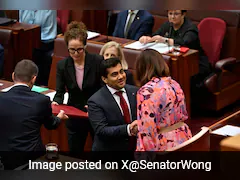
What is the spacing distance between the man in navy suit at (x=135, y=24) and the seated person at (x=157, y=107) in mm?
2099

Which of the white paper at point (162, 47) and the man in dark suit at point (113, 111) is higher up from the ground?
the white paper at point (162, 47)

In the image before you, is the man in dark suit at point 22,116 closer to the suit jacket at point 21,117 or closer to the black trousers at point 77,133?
the suit jacket at point 21,117

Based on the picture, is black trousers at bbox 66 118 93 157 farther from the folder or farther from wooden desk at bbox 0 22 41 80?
wooden desk at bbox 0 22 41 80

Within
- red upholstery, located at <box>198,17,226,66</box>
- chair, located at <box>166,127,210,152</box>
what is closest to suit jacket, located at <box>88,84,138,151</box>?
chair, located at <box>166,127,210,152</box>

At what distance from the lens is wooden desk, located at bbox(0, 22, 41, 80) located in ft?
15.9

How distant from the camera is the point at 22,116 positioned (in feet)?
7.98

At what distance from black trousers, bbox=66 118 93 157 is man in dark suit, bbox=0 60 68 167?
0.60 meters

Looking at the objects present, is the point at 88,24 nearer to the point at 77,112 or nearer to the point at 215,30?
the point at 215,30

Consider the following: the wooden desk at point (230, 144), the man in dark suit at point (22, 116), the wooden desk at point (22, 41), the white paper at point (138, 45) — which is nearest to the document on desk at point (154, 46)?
the white paper at point (138, 45)

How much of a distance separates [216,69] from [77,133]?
5.68ft

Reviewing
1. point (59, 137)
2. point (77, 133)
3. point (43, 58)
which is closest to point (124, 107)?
point (77, 133)

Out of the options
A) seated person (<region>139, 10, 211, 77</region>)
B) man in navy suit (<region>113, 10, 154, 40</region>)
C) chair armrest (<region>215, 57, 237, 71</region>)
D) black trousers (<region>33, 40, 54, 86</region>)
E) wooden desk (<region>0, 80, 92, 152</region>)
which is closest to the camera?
wooden desk (<region>0, 80, 92, 152</region>)

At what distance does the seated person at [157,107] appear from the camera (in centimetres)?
238

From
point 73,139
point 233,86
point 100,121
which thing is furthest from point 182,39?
→ point 100,121
